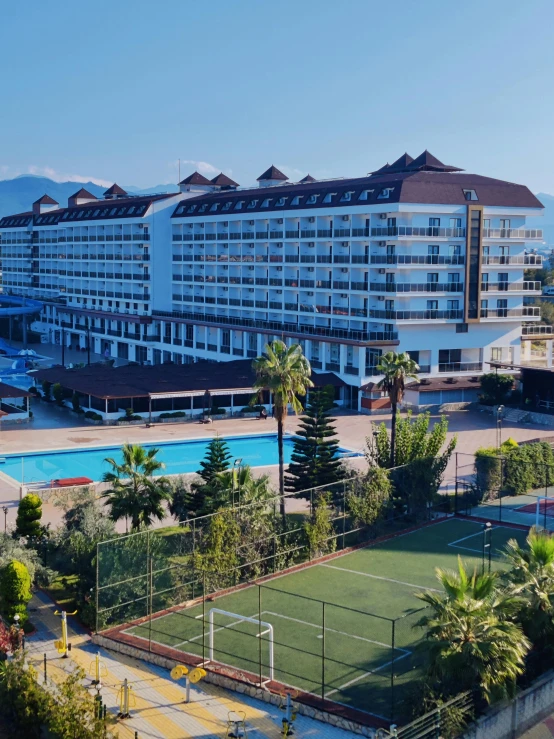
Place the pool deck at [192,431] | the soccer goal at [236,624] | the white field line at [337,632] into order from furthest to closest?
the pool deck at [192,431] < the white field line at [337,632] < the soccer goal at [236,624]

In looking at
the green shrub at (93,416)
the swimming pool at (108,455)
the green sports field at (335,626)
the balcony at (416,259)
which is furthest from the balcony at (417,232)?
the green sports field at (335,626)

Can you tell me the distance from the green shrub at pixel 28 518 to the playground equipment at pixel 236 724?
38.2 feet

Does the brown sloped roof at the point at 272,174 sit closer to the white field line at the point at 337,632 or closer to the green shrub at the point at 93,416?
the green shrub at the point at 93,416

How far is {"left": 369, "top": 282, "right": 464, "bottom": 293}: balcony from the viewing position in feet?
199

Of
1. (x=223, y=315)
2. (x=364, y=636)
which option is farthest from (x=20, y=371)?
(x=364, y=636)

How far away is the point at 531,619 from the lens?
20734 mm

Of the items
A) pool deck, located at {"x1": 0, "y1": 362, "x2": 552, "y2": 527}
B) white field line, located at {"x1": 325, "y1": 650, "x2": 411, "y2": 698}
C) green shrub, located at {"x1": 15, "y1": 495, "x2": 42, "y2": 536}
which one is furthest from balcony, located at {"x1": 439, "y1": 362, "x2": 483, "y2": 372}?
white field line, located at {"x1": 325, "y1": 650, "x2": 411, "y2": 698}

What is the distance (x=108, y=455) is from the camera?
159ft

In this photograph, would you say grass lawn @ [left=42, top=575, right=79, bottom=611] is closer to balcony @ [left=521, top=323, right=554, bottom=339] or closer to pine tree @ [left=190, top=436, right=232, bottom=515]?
pine tree @ [left=190, top=436, right=232, bottom=515]

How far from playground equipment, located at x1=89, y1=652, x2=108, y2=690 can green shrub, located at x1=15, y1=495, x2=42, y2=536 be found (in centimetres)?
754

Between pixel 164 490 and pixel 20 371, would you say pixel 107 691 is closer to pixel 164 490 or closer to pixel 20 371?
pixel 164 490

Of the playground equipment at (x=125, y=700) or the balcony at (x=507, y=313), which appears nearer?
the playground equipment at (x=125, y=700)

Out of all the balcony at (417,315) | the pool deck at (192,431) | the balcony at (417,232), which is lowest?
the pool deck at (192,431)

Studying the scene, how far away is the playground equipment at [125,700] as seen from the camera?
19.8 m
